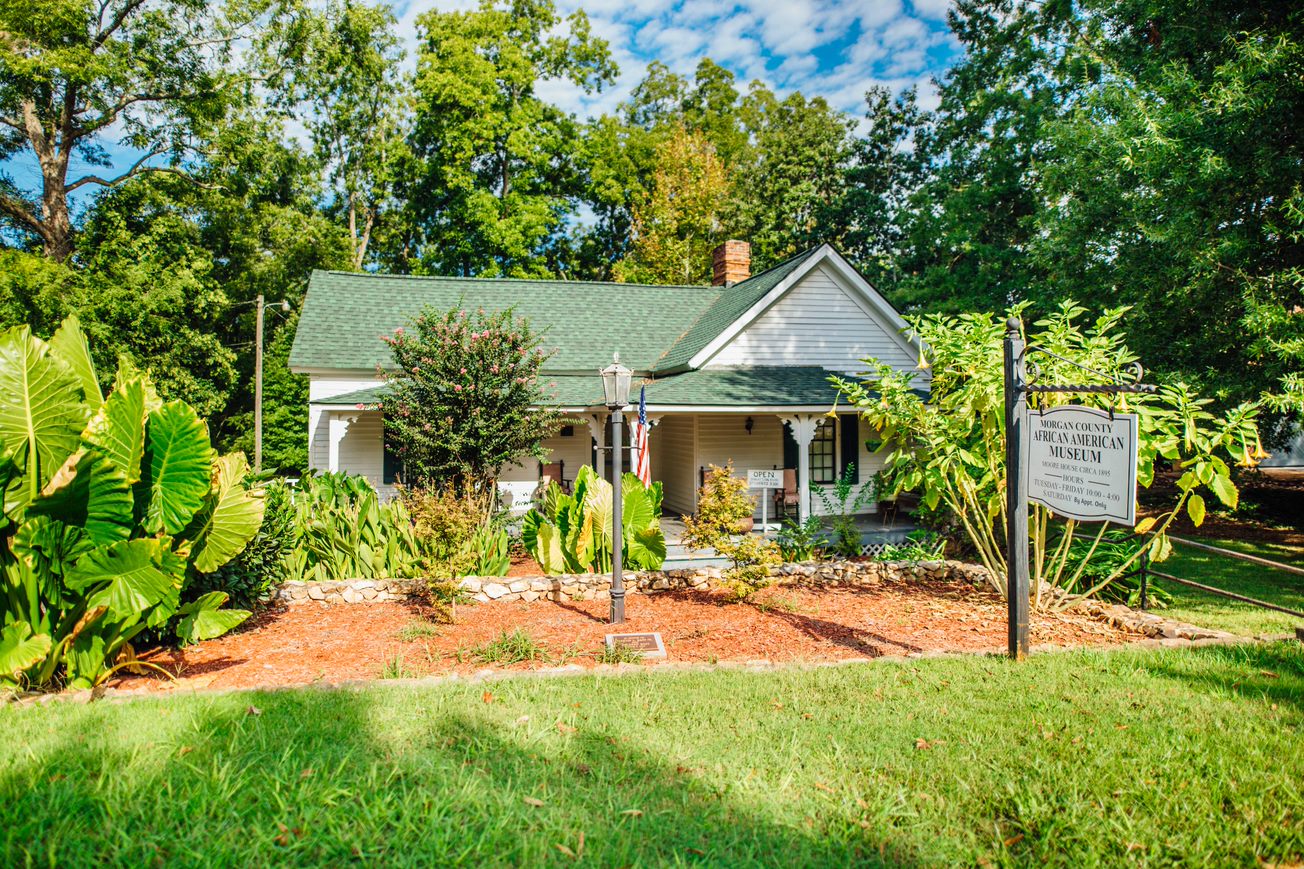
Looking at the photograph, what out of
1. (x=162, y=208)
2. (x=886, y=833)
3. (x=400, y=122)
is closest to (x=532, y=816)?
(x=886, y=833)

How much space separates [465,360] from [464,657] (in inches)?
233

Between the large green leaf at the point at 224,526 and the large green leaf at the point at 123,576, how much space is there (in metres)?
0.78

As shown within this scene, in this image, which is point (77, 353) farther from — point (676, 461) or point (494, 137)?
point (494, 137)

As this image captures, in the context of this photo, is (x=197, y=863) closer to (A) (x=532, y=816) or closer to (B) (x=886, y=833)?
(A) (x=532, y=816)

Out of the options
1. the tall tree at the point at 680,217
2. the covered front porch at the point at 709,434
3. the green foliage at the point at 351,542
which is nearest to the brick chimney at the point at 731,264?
the covered front porch at the point at 709,434

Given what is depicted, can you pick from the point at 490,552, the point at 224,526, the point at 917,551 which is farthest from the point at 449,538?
the point at 917,551

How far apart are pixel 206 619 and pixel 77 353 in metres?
2.25

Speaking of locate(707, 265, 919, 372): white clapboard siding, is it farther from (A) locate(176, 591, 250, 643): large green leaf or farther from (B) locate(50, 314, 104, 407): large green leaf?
(B) locate(50, 314, 104, 407): large green leaf

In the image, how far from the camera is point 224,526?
5848 mm

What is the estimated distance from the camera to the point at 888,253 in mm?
34500

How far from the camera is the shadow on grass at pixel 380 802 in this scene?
10.5 ft

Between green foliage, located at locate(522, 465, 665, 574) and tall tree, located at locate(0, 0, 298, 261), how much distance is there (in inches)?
1001

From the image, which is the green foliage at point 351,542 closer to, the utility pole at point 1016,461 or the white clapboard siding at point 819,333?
the utility pole at point 1016,461

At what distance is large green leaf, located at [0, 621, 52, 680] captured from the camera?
4797mm
